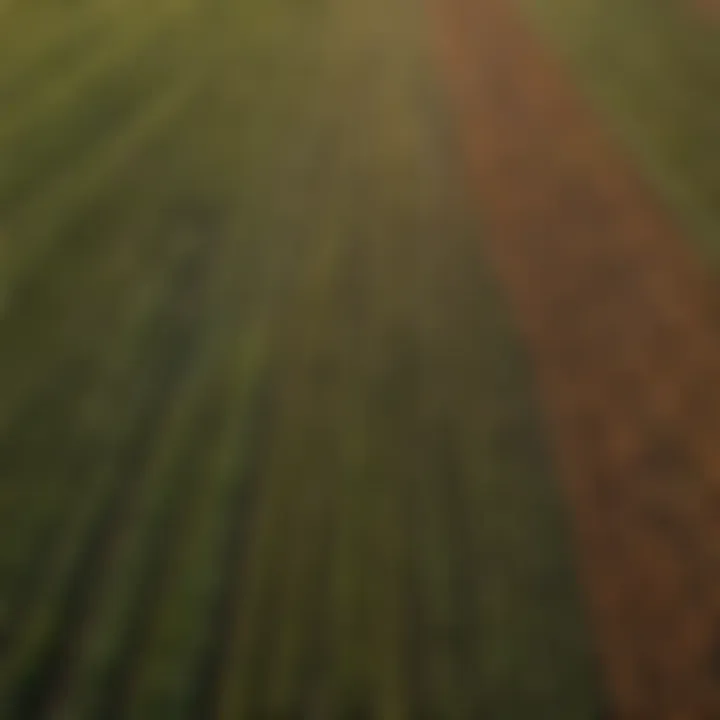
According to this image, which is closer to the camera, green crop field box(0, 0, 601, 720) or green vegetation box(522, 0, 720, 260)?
green crop field box(0, 0, 601, 720)

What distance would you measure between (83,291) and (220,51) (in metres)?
0.28

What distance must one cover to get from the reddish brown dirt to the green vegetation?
0.8 inches

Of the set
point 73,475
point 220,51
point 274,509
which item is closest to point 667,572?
point 274,509

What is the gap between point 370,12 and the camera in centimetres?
88

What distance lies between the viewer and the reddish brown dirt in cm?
57

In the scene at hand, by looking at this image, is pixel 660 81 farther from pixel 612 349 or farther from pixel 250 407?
pixel 250 407

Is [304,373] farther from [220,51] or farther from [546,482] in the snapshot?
[220,51]

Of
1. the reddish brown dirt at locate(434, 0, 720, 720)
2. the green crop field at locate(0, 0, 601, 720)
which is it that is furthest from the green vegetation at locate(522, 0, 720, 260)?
the green crop field at locate(0, 0, 601, 720)

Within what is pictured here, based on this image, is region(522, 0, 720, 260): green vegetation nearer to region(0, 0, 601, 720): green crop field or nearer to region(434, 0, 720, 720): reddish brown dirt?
region(434, 0, 720, 720): reddish brown dirt

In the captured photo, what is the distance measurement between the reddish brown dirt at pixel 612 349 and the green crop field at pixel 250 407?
2 centimetres

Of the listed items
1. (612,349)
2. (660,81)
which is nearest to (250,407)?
(612,349)

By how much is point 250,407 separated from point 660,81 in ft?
1.61

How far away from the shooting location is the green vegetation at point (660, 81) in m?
0.79

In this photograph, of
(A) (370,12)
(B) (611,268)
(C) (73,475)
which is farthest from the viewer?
(A) (370,12)
